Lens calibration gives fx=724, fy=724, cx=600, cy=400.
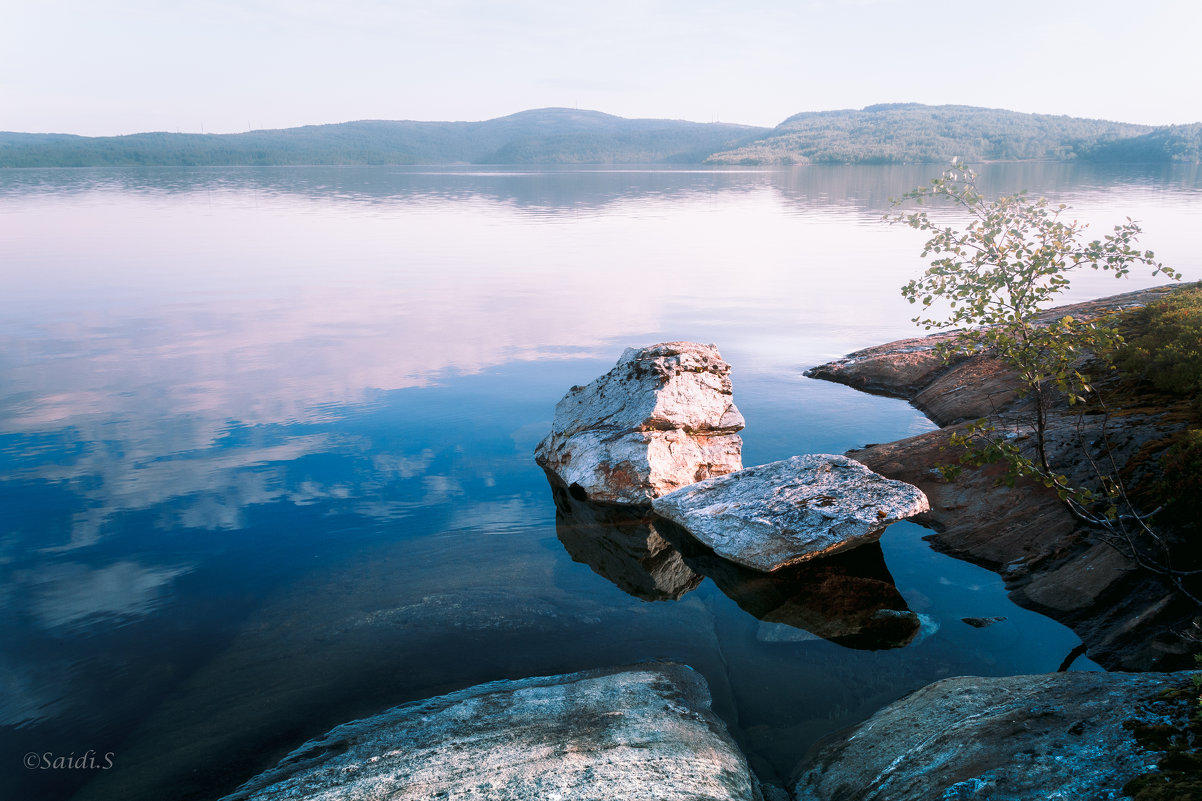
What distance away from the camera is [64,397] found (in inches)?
694

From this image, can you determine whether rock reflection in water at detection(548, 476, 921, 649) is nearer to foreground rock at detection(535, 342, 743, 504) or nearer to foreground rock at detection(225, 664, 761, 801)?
foreground rock at detection(535, 342, 743, 504)

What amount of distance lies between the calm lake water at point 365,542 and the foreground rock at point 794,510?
59 centimetres

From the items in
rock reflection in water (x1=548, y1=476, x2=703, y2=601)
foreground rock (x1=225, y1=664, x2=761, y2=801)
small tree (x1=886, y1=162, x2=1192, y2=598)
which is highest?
small tree (x1=886, y1=162, x2=1192, y2=598)

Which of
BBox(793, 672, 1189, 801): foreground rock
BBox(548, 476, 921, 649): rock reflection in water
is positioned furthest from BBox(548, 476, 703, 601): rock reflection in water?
BBox(793, 672, 1189, 801): foreground rock

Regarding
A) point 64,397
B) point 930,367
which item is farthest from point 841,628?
point 64,397

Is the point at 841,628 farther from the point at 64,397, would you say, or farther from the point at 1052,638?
the point at 64,397

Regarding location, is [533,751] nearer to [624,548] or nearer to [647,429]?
[624,548]

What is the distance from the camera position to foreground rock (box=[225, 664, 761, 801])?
18.4 feet

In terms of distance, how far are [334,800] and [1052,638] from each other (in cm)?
812

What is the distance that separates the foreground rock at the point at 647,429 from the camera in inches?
504

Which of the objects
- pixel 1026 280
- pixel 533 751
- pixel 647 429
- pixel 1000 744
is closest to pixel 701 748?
pixel 533 751

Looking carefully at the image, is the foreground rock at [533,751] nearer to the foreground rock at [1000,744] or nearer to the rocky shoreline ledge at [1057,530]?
the foreground rock at [1000,744]

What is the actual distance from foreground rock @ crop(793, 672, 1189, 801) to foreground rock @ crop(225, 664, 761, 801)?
3.19 feet

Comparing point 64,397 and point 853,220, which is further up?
point 853,220
